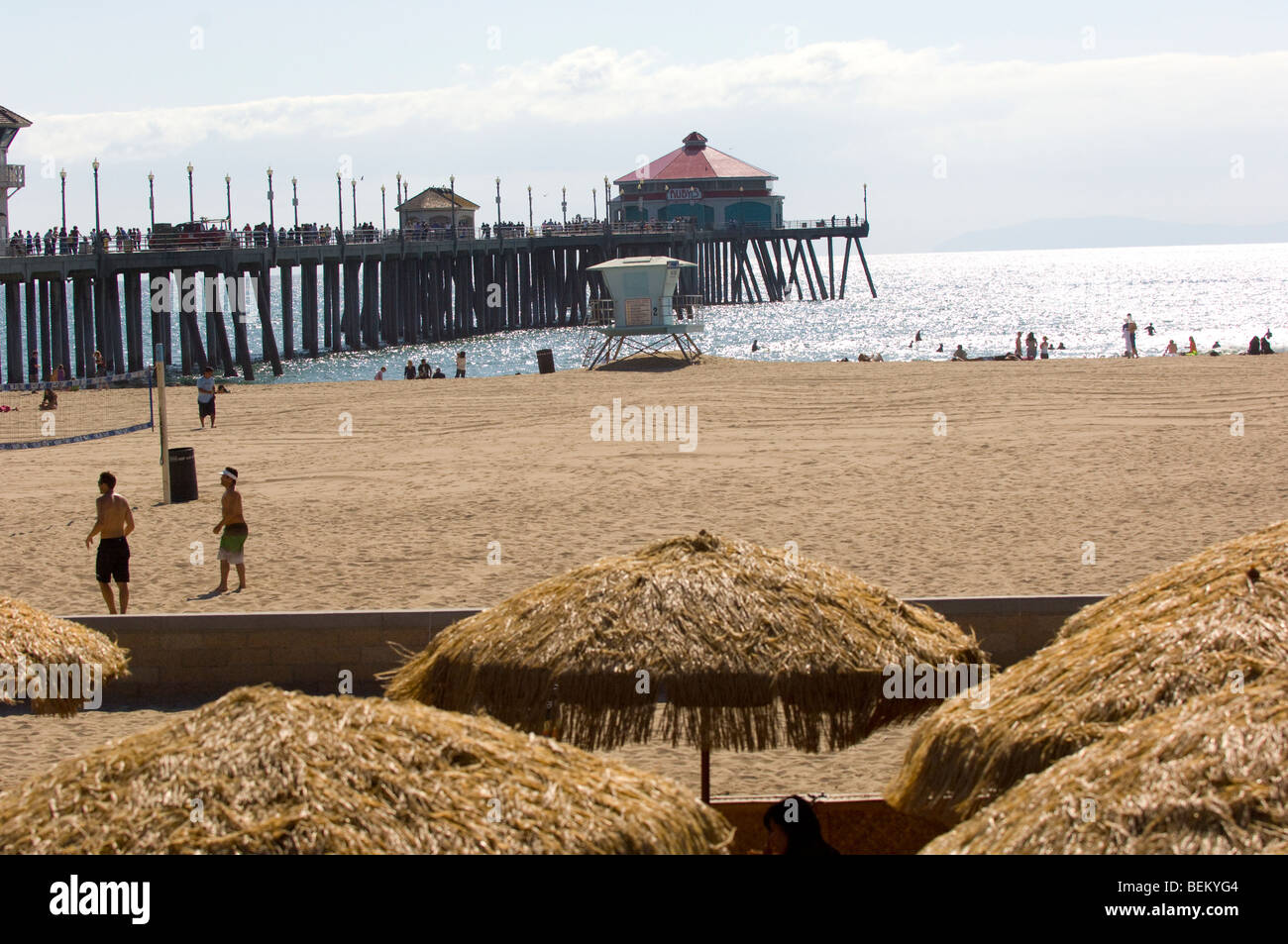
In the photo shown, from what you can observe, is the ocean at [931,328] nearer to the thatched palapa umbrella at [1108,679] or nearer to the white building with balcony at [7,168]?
the white building with balcony at [7,168]

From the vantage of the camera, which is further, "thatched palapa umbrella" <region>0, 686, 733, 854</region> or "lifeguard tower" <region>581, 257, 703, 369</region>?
"lifeguard tower" <region>581, 257, 703, 369</region>

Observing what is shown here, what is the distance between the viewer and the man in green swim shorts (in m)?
12.0

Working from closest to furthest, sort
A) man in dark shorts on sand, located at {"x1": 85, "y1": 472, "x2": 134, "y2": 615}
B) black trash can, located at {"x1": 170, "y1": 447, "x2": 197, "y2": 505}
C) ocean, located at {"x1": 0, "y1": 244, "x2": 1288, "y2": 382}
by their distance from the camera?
man in dark shorts on sand, located at {"x1": 85, "y1": 472, "x2": 134, "y2": 615}, black trash can, located at {"x1": 170, "y1": 447, "x2": 197, "y2": 505}, ocean, located at {"x1": 0, "y1": 244, "x2": 1288, "y2": 382}

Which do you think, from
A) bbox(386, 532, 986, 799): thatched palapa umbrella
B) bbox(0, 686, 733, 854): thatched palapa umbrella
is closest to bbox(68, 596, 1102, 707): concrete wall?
bbox(386, 532, 986, 799): thatched palapa umbrella

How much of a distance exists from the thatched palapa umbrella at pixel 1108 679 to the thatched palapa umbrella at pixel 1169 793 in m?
0.49

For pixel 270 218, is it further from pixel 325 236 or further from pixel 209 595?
pixel 209 595

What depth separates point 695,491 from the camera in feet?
54.4

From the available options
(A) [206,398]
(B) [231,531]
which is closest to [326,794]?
(B) [231,531]

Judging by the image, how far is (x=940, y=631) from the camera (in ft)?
21.2

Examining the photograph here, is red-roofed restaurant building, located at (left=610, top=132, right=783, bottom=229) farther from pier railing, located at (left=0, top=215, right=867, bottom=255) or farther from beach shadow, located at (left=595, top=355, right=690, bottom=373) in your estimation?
beach shadow, located at (left=595, top=355, right=690, bottom=373)

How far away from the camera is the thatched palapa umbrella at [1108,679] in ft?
14.9

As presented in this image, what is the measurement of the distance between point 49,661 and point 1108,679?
4.30m

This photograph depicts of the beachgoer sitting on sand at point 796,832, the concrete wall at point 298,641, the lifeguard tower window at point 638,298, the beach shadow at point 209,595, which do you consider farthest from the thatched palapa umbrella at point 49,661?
the lifeguard tower window at point 638,298

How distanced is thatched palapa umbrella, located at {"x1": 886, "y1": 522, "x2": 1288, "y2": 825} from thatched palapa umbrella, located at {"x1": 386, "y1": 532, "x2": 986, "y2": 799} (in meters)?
0.80
